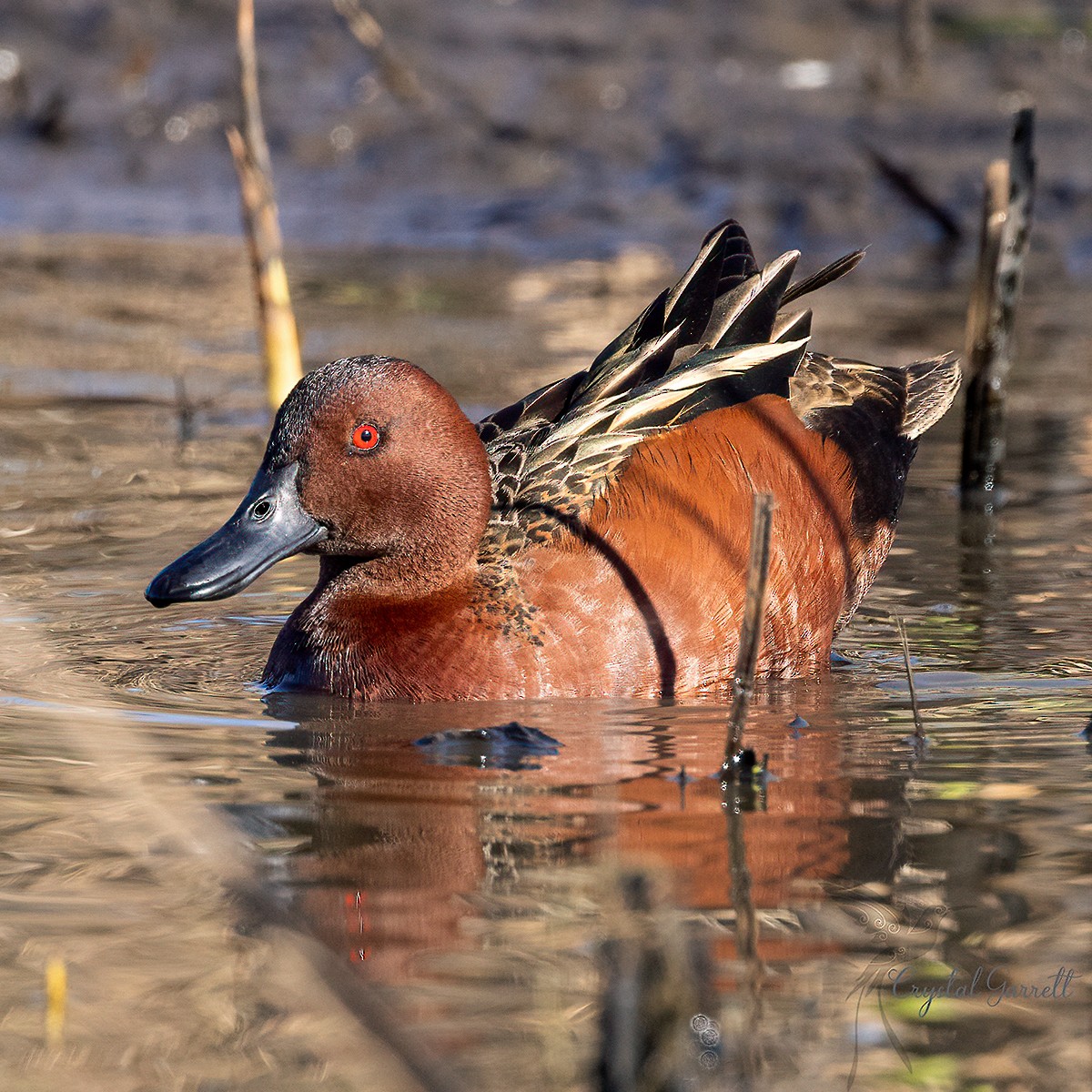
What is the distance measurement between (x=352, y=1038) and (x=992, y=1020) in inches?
39.7

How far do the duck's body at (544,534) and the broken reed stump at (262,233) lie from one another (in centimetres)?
199

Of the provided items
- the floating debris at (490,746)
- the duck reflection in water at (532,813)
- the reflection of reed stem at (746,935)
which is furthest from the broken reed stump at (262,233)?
the reflection of reed stem at (746,935)

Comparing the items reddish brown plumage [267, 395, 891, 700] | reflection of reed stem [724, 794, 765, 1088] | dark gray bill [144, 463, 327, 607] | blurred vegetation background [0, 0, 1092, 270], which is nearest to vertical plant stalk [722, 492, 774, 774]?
reflection of reed stem [724, 794, 765, 1088]

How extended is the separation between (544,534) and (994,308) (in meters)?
2.77

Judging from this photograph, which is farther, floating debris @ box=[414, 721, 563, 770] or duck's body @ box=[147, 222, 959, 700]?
duck's body @ box=[147, 222, 959, 700]

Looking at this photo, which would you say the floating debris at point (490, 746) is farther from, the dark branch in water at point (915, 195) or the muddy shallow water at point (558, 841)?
the dark branch in water at point (915, 195)

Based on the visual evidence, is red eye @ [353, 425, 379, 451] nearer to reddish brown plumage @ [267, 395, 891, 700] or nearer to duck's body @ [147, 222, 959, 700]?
duck's body @ [147, 222, 959, 700]

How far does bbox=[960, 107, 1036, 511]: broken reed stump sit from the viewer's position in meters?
7.15

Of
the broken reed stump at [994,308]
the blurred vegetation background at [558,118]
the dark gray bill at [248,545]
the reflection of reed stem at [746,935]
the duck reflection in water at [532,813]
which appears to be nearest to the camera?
the reflection of reed stem at [746,935]

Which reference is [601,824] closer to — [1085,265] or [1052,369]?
[1052,369]

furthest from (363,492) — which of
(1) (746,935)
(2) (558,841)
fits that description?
(1) (746,935)

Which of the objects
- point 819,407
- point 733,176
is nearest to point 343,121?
point 733,176

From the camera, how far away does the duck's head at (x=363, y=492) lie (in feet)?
16.8

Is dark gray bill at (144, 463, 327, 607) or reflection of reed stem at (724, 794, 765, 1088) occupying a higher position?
dark gray bill at (144, 463, 327, 607)
